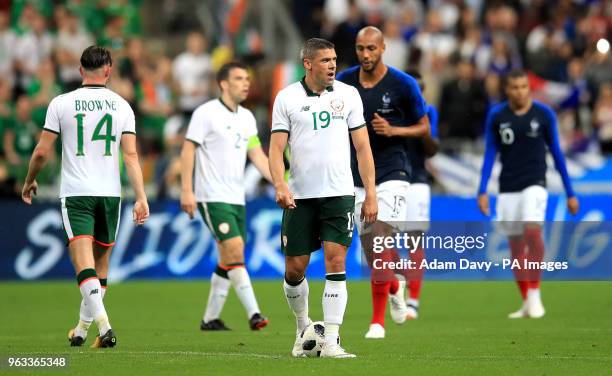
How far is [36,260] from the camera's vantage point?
22.6 m

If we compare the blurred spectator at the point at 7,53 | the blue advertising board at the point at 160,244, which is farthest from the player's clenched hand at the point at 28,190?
the blurred spectator at the point at 7,53

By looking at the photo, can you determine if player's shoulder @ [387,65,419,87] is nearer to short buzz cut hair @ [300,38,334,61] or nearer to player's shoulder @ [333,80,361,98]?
player's shoulder @ [333,80,361,98]

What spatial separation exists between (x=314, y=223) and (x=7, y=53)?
696 inches

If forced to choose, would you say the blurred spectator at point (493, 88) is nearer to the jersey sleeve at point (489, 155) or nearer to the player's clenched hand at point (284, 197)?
the jersey sleeve at point (489, 155)

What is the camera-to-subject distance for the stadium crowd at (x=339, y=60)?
24219 millimetres

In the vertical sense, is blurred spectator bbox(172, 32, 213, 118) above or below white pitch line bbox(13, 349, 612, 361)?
above

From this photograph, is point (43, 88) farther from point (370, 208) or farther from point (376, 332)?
point (370, 208)

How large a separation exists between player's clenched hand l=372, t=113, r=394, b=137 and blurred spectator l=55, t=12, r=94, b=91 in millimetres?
13422

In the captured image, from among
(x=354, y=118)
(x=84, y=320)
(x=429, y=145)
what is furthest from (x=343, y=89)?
(x=429, y=145)

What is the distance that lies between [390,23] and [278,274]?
5921 mm

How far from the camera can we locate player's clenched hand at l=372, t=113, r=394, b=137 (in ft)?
44.0

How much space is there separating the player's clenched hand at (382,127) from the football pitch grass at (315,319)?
6.76ft

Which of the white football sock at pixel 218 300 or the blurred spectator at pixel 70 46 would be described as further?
the blurred spectator at pixel 70 46

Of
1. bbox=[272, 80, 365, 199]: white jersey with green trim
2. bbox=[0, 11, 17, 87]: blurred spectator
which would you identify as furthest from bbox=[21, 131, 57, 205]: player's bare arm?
bbox=[0, 11, 17, 87]: blurred spectator
